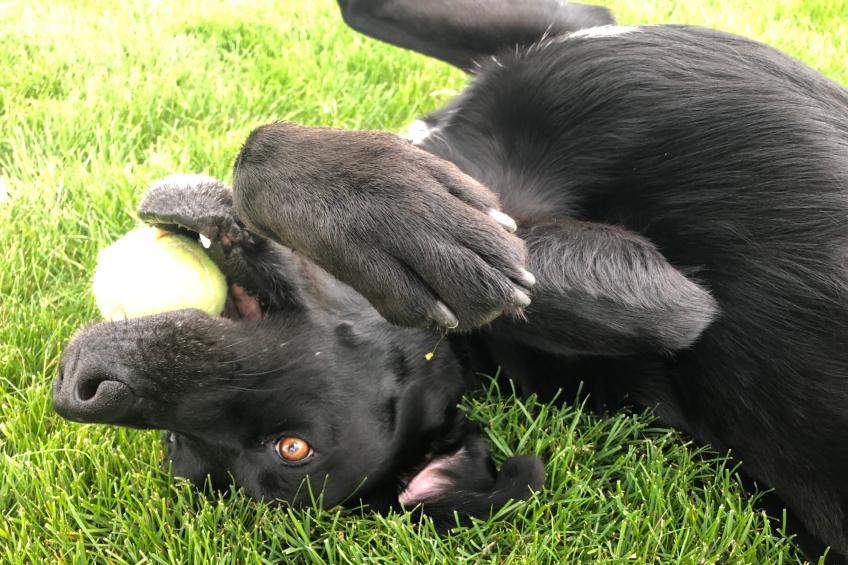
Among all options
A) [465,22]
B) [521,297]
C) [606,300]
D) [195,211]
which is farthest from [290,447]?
[465,22]

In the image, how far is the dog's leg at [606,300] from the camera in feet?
7.00

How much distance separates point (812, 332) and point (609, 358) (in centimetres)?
61

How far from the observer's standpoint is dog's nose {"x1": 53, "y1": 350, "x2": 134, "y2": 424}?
6.33 feet

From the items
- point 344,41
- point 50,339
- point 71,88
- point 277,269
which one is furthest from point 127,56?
point 277,269

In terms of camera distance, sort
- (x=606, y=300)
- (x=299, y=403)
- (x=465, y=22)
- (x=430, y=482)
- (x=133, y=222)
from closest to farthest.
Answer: (x=606, y=300) < (x=299, y=403) < (x=430, y=482) < (x=465, y=22) < (x=133, y=222)

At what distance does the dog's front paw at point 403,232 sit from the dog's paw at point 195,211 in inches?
10.9

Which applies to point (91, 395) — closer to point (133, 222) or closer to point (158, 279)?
point (158, 279)

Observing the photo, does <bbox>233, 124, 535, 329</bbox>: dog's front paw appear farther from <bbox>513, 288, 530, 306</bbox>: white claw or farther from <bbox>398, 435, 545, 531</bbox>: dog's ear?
<bbox>398, 435, 545, 531</bbox>: dog's ear

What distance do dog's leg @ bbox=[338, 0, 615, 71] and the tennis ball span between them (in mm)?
1585

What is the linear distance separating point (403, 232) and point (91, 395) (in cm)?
91

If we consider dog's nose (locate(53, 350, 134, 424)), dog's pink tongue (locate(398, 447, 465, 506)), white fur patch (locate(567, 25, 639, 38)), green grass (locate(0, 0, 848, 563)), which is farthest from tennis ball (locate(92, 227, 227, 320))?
white fur patch (locate(567, 25, 639, 38))

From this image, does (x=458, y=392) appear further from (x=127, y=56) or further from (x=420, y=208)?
(x=127, y=56)

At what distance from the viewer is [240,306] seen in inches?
92.1

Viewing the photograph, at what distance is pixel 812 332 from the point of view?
90.4 inches
